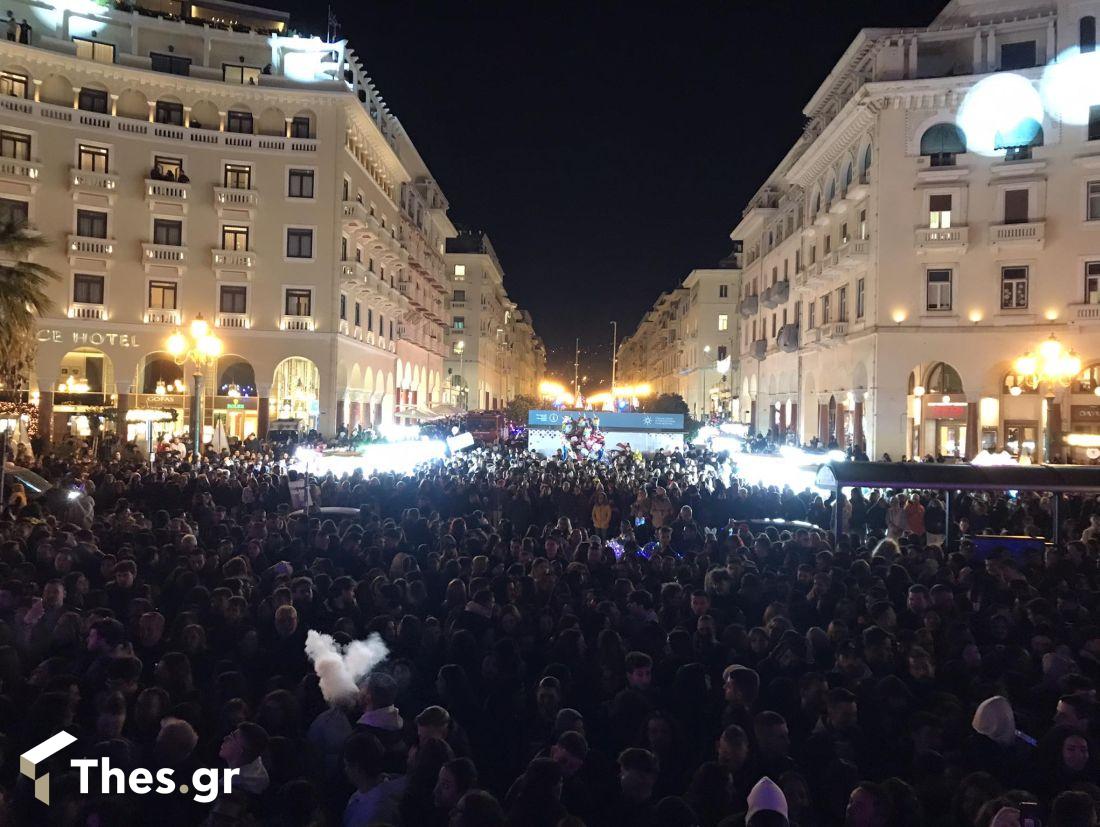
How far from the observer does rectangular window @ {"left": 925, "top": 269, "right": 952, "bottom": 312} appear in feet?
118

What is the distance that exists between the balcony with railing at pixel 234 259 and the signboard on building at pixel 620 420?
16.3 meters

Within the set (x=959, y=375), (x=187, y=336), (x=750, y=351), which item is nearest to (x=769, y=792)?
(x=959, y=375)

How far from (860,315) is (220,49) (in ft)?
102

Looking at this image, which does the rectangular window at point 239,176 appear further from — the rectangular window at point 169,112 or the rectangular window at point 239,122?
the rectangular window at point 169,112

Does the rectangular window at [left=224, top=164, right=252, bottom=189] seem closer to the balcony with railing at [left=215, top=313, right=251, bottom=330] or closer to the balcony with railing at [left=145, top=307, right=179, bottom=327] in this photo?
the balcony with railing at [left=215, top=313, right=251, bottom=330]

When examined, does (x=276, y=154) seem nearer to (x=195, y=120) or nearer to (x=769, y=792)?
(x=195, y=120)

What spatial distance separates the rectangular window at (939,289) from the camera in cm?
3588

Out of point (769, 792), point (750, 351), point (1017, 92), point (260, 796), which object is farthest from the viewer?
point (750, 351)

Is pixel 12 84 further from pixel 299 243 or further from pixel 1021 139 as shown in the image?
pixel 1021 139

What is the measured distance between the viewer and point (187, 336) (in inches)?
1652

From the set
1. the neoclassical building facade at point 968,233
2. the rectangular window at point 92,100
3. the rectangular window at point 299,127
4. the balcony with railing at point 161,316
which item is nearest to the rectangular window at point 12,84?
the rectangular window at point 92,100

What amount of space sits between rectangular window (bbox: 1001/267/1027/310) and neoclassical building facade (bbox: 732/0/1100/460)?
0.05 meters

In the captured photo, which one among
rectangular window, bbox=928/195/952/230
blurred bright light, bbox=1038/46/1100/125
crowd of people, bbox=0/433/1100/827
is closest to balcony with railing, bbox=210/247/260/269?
rectangular window, bbox=928/195/952/230

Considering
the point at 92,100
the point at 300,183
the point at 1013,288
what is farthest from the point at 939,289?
the point at 92,100
